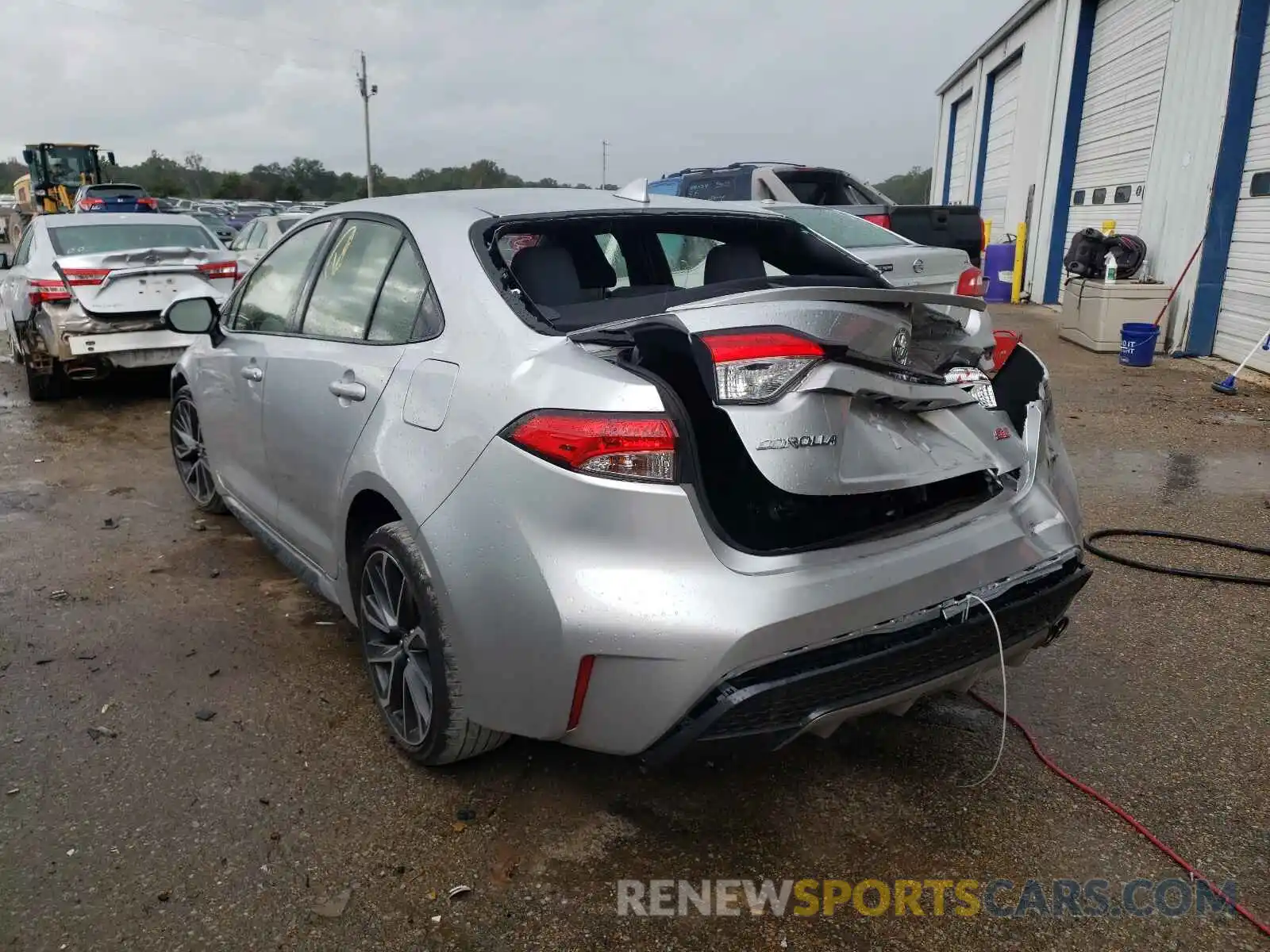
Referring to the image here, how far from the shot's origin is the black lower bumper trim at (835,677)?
2068mm

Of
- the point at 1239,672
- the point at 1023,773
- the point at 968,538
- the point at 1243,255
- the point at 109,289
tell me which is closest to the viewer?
the point at 968,538

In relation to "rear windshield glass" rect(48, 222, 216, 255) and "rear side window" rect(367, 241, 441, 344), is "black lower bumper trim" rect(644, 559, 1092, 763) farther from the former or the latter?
"rear windshield glass" rect(48, 222, 216, 255)

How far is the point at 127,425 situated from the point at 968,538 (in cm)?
703

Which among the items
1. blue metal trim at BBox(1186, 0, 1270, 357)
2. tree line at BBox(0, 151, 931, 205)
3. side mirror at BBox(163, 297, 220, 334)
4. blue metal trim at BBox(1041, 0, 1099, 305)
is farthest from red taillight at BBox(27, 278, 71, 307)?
tree line at BBox(0, 151, 931, 205)

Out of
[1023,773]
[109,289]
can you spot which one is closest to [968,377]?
[1023,773]

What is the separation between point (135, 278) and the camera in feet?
24.8

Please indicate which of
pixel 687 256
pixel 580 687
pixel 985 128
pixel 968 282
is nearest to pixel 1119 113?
pixel 968 282

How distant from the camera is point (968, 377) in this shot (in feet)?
9.62

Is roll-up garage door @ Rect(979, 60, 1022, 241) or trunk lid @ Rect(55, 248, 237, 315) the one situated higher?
roll-up garage door @ Rect(979, 60, 1022, 241)

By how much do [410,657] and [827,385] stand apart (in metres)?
1.43

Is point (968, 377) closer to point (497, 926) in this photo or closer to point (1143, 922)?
point (1143, 922)

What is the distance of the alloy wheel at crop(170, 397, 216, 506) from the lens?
495cm

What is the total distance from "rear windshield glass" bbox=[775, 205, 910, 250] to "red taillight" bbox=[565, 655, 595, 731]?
275 inches

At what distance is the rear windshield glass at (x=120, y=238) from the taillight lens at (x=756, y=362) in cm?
751
